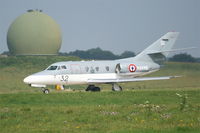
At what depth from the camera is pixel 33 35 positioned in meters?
75.1

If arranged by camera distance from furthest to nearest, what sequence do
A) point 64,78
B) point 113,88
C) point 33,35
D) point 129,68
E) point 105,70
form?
point 33,35, point 129,68, point 105,70, point 113,88, point 64,78

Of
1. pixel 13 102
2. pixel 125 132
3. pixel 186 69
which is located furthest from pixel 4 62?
pixel 125 132

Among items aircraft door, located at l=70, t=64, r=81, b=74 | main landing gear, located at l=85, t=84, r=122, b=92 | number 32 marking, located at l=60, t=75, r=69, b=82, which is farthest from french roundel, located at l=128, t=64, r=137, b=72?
number 32 marking, located at l=60, t=75, r=69, b=82

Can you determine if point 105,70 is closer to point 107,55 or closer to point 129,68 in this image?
point 129,68

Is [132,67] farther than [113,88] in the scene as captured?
Yes

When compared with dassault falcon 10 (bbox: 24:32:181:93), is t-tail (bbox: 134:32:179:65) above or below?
above

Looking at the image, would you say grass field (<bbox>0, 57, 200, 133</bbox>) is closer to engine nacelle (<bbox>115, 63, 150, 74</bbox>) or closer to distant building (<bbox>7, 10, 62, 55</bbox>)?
engine nacelle (<bbox>115, 63, 150, 74</bbox>)

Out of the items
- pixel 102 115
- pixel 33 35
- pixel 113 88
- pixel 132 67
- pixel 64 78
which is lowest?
pixel 113 88

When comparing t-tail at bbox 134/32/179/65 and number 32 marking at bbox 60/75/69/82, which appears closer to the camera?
Answer: number 32 marking at bbox 60/75/69/82

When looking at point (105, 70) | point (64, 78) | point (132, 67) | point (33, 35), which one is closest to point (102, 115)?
point (64, 78)

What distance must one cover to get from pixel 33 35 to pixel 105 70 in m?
34.7

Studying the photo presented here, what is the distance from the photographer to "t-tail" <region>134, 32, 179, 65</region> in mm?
44594

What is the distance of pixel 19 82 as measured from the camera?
58.3 metres

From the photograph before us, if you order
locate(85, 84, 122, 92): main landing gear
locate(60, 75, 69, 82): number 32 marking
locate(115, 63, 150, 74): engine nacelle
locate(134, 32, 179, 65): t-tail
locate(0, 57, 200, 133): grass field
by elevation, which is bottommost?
locate(85, 84, 122, 92): main landing gear
